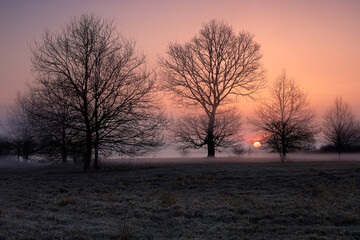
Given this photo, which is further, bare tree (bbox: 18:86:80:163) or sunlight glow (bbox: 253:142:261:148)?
sunlight glow (bbox: 253:142:261:148)

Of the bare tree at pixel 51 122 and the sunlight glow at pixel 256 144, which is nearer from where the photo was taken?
the bare tree at pixel 51 122

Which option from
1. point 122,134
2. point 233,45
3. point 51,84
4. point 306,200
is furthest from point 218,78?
point 306,200

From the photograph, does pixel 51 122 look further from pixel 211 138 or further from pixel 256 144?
pixel 256 144

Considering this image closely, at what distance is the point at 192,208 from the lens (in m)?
10.9

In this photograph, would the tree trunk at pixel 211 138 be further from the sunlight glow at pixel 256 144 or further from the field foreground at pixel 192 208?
the field foreground at pixel 192 208

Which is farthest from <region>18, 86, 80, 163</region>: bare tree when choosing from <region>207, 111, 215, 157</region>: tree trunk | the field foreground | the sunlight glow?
the sunlight glow

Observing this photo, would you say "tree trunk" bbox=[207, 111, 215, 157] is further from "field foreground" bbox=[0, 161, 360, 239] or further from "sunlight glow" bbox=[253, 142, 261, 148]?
"field foreground" bbox=[0, 161, 360, 239]

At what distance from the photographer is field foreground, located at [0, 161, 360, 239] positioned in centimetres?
821

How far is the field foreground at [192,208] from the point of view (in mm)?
8211

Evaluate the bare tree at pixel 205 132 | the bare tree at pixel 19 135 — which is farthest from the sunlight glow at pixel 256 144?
the bare tree at pixel 19 135

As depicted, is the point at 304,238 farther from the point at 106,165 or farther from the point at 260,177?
the point at 106,165

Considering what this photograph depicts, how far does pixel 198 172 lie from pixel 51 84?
1101 centimetres

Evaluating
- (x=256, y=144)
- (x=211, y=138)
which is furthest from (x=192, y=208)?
(x=256, y=144)

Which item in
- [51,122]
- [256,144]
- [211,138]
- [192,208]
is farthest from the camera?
[256,144]
